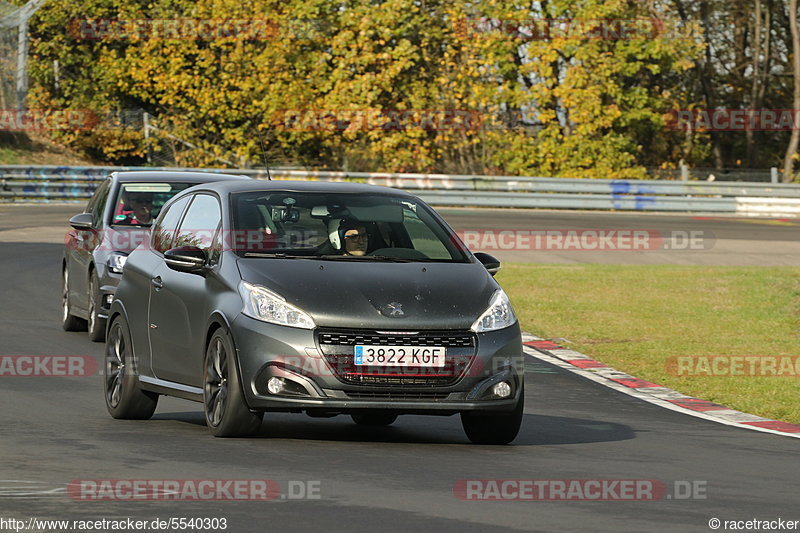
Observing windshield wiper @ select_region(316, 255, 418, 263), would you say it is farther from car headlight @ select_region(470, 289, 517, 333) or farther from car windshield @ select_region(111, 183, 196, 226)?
car windshield @ select_region(111, 183, 196, 226)

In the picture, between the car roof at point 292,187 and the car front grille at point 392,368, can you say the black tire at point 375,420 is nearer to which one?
the car roof at point 292,187

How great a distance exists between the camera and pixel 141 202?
626 inches

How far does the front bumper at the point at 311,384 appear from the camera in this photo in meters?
8.99

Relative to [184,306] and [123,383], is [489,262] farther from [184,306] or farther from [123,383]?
[123,383]

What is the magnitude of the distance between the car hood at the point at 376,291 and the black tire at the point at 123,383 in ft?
5.06

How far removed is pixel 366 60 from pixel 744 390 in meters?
31.6

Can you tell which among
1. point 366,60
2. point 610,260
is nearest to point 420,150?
point 366,60

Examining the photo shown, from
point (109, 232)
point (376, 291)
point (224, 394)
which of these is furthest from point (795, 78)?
point (224, 394)

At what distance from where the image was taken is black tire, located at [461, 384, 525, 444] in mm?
9586

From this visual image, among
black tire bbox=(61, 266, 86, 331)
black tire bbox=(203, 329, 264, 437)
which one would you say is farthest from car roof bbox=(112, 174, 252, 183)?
black tire bbox=(203, 329, 264, 437)

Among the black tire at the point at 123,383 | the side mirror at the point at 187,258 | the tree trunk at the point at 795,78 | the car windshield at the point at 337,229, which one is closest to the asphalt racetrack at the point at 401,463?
the black tire at the point at 123,383

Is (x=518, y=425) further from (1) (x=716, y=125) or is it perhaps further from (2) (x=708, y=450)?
(1) (x=716, y=125)

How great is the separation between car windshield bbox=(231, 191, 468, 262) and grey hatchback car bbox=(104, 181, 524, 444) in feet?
0.03

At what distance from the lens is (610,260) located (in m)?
28.5
